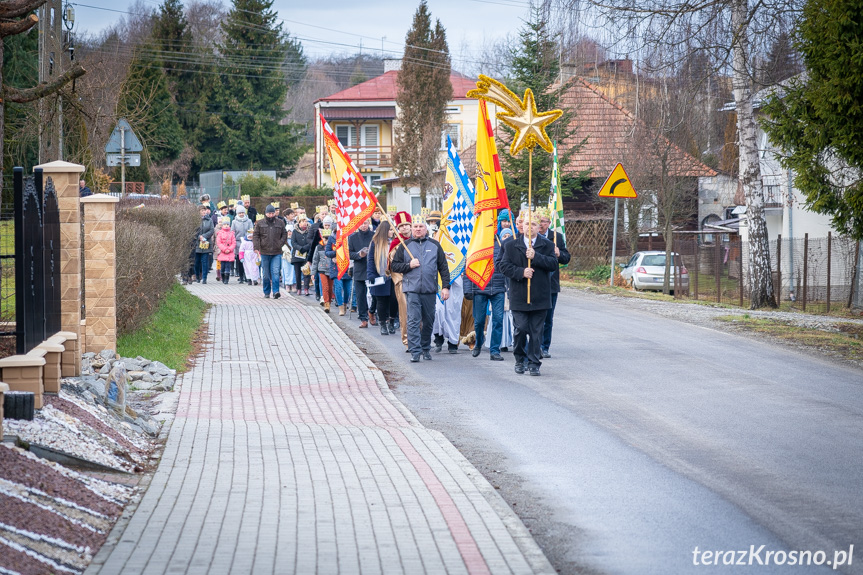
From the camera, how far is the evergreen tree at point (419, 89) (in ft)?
174

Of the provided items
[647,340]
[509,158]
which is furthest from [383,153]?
[647,340]

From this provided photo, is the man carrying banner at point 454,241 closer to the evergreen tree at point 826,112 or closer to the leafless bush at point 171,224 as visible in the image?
the leafless bush at point 171,224

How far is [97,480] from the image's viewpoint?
654 centimetres

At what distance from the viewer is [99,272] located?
1138cm

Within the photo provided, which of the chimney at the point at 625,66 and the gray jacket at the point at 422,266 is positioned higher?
the chimney at the point at 625,66

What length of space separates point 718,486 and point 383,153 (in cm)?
6434

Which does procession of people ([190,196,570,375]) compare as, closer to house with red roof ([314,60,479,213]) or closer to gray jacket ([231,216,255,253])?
gray jacket ([231,216,255,253])

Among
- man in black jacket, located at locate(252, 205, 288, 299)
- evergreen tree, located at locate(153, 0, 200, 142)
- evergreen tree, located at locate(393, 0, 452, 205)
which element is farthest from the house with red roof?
man in black jacket, located at locate(252, 205, 288, 299)

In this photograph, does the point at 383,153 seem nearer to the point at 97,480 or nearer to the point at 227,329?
the point at 227,329

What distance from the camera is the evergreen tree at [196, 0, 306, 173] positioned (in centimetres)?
6819

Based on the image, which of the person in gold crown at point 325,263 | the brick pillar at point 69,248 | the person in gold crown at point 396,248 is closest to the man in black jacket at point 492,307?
the person in gold crown at point 396,248

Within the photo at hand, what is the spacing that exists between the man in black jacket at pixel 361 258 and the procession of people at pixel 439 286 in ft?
0.06

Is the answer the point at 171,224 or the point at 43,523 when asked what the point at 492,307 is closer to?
the point at 43,523

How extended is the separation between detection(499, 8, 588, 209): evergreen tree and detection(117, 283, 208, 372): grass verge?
18.6 metres
